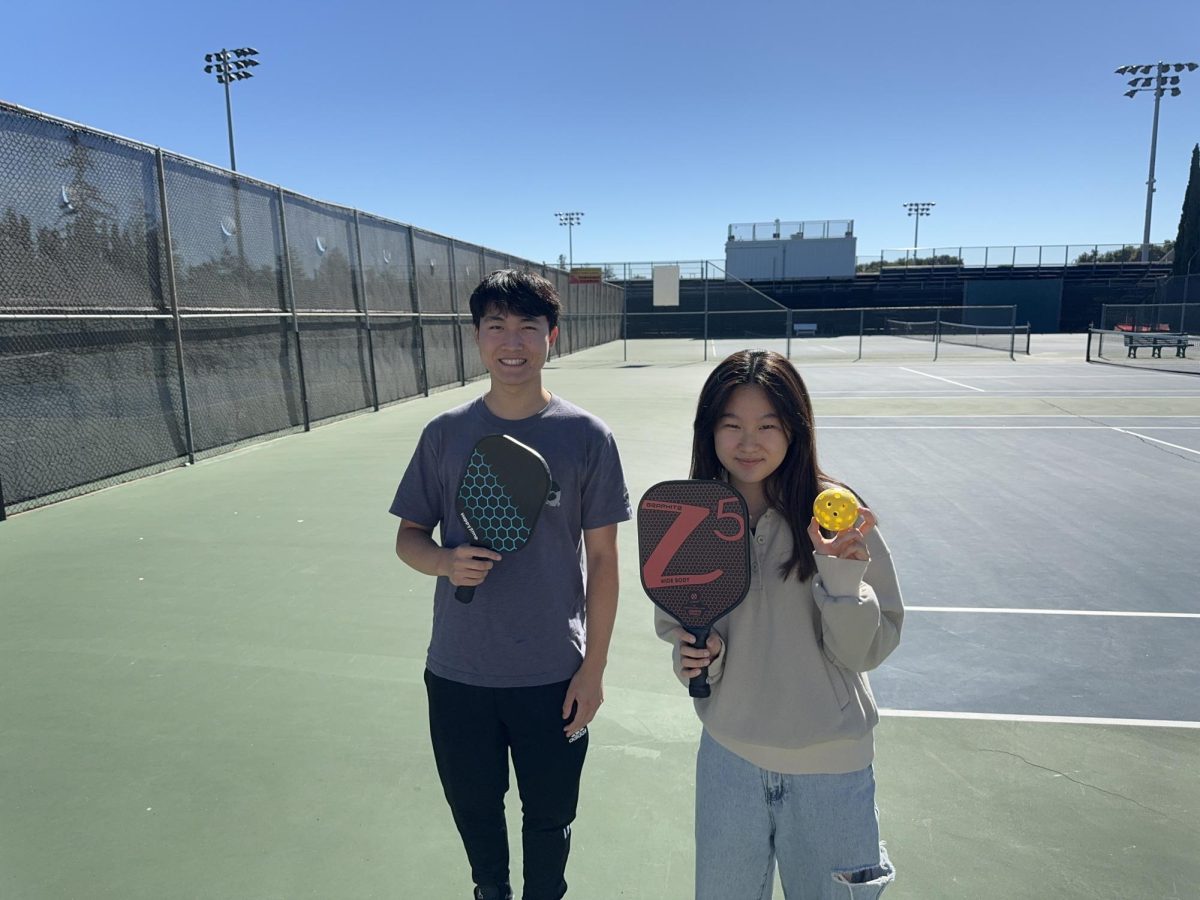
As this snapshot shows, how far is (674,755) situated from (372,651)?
181 centimetres

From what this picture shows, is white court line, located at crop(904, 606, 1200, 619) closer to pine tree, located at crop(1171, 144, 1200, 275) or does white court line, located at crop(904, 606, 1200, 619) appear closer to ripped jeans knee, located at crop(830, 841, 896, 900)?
ripped jeans knee, located at crop(830, 841, 896, 900)

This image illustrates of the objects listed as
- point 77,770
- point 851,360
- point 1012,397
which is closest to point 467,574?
point 77,770

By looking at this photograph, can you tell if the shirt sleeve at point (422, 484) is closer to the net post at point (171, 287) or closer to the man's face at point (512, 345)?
the man's face at point (512, 345)

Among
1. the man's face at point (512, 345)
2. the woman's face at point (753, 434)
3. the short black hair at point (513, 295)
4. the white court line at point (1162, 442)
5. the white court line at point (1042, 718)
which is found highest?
the short black hair at point (513, 295)

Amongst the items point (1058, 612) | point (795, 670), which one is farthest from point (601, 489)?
point (1058, 612)

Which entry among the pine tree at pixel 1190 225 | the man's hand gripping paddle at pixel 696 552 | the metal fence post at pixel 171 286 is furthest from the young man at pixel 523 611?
the pine tree at pixel 1190 225

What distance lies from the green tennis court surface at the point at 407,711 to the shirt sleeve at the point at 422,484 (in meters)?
1.22

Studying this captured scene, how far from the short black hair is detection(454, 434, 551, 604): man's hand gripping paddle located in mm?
394

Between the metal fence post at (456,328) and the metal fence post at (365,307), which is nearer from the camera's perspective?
the metal fence post at (365,307)

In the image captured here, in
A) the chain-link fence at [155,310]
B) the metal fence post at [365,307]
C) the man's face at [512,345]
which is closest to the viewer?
the man's face at [512,345]

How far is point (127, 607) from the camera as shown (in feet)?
14.9

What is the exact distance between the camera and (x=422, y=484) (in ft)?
6.86

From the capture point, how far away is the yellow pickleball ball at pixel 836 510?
1.48 meters

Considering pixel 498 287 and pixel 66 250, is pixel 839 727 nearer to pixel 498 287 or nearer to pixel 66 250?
pixel 498 287
